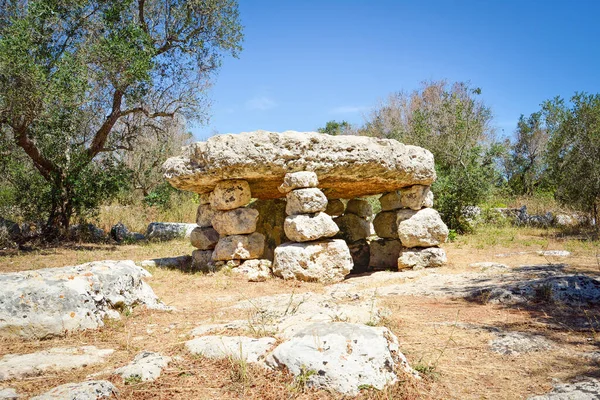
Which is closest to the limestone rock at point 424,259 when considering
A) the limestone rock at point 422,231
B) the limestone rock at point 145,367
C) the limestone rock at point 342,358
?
the limestone rock at point 422,231

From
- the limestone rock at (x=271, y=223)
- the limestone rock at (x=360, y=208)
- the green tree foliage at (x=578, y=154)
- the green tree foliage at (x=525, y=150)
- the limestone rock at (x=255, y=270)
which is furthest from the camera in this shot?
the green tree foliage at (x=525, y=150)

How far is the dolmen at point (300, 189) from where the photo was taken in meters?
7.84

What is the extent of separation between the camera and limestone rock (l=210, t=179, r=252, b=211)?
843cm

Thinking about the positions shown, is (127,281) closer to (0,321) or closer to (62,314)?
(62,314)

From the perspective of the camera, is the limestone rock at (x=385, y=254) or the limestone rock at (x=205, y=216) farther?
the limestone rock at (x=385, y=254)

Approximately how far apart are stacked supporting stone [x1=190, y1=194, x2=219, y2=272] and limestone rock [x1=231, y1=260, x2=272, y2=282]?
100cm

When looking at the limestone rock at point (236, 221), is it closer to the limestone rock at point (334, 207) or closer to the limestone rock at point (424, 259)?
the limestone rock at point (334, 207)

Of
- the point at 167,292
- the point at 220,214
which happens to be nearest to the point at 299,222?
the point at 220,214

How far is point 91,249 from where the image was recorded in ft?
38.4

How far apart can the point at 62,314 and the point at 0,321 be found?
51 cm

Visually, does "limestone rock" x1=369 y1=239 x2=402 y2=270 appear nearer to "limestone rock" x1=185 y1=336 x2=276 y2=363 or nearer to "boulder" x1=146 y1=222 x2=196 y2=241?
"limestone rock" x1=185 y1=336 x2=276 y2=363

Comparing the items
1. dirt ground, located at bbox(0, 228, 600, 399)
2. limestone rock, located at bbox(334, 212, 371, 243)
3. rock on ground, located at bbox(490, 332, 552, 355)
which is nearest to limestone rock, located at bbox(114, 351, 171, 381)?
dirt ground, located at bbox(0, 228, 600, 399)

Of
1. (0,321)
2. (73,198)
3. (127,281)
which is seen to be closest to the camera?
(0,321)

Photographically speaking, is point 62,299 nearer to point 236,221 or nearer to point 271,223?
point 236,221
